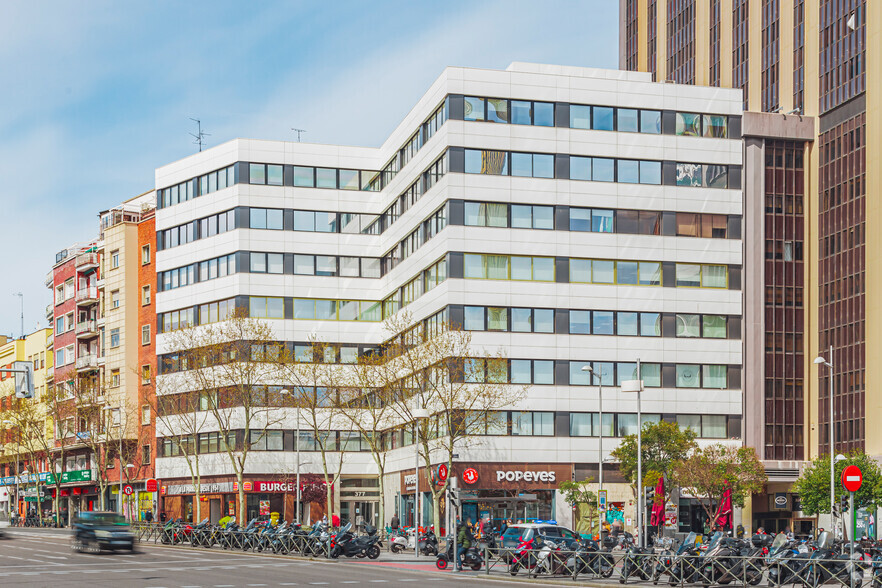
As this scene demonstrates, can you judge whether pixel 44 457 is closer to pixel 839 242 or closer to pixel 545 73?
pixel 545 73

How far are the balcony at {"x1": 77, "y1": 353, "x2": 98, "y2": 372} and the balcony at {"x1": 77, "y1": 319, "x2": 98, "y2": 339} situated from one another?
179cm

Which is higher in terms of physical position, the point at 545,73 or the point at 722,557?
the point at 545,73

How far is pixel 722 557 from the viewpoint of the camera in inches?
1292

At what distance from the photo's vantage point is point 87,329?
106m

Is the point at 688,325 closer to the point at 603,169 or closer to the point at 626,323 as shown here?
the point at 626,323

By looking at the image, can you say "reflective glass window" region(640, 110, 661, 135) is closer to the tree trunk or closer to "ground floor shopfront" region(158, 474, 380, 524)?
"ground floor shopfront" region(158, 474, 380, 524)

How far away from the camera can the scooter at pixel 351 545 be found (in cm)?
4697

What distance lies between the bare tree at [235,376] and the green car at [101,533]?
2597cm

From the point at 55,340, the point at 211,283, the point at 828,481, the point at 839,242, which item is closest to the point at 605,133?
the point at 839,242

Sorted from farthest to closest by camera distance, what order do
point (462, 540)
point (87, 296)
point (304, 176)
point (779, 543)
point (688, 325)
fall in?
point (87, 296) < point (304, 176) < point (688, 325) < point (462, 540) < point (779, 543)

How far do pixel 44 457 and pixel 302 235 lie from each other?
46.4 meters

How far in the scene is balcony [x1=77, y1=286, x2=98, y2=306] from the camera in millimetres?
105250

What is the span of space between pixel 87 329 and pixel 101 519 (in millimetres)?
59125

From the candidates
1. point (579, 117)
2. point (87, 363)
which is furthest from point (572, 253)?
point (87, 363)
